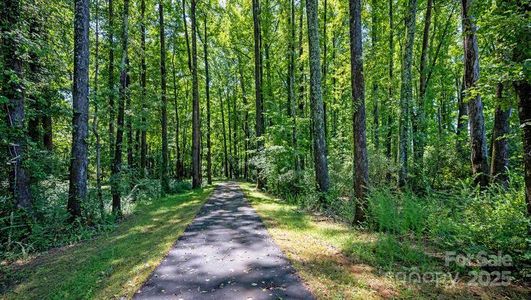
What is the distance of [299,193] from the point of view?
40.5 ft

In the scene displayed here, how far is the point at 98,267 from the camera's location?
478 centimetres

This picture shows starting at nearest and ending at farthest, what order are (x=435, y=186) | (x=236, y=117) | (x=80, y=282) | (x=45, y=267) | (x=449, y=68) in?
(x=80, y=282), (x=45, y=267), (x=435, y=186), (x=449, y=68), (x=236, y=117)

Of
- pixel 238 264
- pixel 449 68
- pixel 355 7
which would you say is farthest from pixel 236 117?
pixel 238 264

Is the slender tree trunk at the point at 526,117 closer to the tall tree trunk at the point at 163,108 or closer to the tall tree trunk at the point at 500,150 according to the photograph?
the tall tree trunk at the point at 500,150

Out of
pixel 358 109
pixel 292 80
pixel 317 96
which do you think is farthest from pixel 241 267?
pixel 292 80

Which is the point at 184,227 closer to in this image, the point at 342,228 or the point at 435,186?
the point at 342,228

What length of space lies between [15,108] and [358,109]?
27.6 feet

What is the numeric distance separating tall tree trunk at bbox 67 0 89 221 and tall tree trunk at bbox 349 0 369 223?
7479 mm

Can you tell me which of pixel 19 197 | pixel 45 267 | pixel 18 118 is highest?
pixel 18 118

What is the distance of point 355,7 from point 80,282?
760cm

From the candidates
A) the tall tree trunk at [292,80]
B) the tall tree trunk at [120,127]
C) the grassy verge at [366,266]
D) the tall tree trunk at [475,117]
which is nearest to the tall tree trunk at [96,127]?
the tall tree trunk at [120,127]

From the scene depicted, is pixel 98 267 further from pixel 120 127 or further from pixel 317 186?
pixel 317 186

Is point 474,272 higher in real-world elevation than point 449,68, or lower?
lower

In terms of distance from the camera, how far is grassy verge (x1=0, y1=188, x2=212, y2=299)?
3.92 metres
